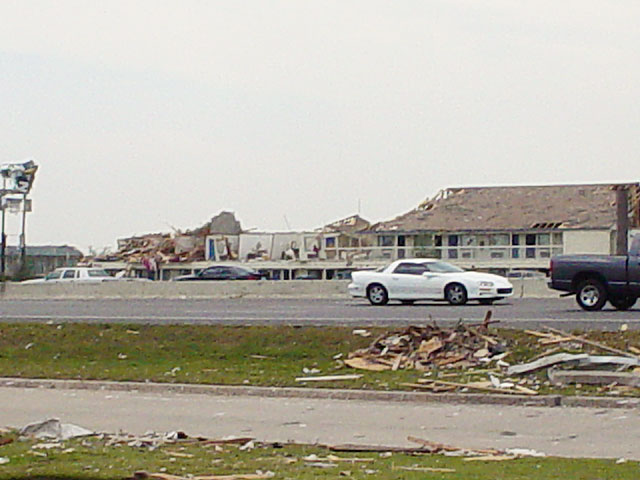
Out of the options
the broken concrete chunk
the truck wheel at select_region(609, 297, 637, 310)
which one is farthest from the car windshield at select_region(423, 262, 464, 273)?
the broken concrete chunk

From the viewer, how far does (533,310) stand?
2848 cm

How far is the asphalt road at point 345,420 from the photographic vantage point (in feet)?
40.7

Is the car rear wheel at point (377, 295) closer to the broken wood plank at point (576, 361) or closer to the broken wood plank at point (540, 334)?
the broken wood plank at point (540, 334)

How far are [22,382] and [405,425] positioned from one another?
7471 millimetres

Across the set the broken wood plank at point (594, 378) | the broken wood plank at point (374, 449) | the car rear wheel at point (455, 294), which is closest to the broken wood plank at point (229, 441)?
the broken wood plank at point (374, 449)

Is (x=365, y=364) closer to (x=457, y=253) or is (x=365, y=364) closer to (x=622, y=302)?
(x=622, y=302)

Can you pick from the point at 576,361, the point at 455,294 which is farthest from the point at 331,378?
the point at 455,294

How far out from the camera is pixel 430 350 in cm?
1855

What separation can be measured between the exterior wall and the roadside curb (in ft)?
199

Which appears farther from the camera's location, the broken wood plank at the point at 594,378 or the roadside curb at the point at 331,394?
Result: the broken wood plank at the point at 594,378

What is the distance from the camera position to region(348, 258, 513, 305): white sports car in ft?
105

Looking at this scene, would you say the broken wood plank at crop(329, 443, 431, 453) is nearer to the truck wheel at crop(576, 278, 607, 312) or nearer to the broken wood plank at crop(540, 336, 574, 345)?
the broken wood plank at crop(540, 336, 574, 345)

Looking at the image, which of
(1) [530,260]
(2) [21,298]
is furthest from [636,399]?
(1) [530,260]

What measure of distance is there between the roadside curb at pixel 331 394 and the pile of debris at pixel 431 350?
6.26ft
